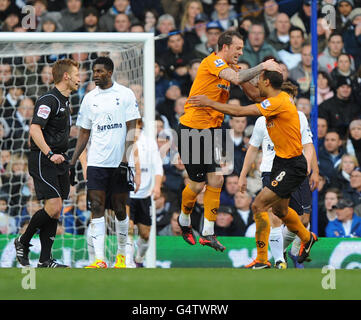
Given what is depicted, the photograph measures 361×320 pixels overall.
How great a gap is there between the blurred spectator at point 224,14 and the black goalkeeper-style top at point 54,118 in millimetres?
5241

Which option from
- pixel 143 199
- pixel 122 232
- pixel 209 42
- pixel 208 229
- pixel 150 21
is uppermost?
pixel 150 21

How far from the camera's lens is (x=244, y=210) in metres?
12.0

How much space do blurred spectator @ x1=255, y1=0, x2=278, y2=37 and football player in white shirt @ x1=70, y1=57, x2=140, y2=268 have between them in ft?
15.2

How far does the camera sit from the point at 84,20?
44.8ft

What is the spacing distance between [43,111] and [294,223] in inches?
109

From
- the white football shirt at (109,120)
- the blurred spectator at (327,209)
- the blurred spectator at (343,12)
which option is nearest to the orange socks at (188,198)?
the white football shirt at (109,120)

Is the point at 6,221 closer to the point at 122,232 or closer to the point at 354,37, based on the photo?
the point at 122,232

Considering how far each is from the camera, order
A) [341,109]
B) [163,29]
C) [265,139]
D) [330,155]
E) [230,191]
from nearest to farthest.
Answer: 1. [265,139]
2. [230,191]
3. [330,155]
4. [341,109]
5. [163,29]

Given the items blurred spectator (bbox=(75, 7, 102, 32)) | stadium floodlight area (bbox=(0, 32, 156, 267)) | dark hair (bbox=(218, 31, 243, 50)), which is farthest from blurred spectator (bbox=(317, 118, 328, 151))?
dark hair (bbox=(218, 31, 243, 50))

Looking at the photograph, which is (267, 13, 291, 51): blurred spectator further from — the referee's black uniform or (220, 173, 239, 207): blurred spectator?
the referee's black uniform

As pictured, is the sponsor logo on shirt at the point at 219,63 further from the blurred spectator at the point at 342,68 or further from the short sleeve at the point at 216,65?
the blurred spectator at the point at 342,68

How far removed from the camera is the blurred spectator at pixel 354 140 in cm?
1238

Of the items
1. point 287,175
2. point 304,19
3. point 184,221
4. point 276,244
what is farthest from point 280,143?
point 304,19

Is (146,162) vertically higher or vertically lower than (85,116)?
lower
